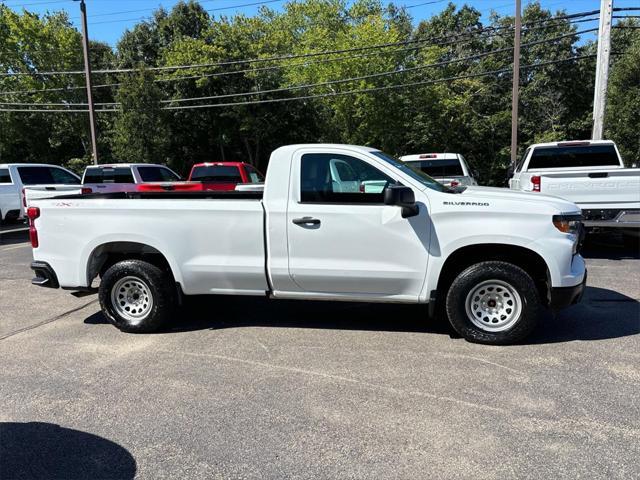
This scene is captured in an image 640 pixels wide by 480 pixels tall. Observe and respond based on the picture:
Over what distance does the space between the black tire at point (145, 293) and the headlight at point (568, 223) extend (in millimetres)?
3893

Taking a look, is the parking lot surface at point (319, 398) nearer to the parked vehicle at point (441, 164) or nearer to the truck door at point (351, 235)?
the truck door at point (351, 235)

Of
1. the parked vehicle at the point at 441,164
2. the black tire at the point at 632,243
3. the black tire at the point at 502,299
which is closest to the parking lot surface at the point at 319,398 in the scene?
the black tire at the point at 502,299

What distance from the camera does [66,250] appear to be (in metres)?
5.59

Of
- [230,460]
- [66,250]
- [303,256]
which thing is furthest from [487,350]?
[66,250]

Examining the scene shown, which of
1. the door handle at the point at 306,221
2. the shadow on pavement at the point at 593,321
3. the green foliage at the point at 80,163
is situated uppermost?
the green foliage at the point at 80,163

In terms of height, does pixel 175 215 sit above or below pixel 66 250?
above

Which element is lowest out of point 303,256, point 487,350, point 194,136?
point 487,350

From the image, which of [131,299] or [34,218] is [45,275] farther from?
[131,299]

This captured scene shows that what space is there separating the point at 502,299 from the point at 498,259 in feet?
1.27

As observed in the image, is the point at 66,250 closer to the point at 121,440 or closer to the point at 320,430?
the point at 121,440

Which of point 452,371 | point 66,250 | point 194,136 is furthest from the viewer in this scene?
point 194,136

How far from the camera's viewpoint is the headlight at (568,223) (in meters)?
4.68

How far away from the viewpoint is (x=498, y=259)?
4988 mm

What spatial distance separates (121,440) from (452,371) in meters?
2.62
